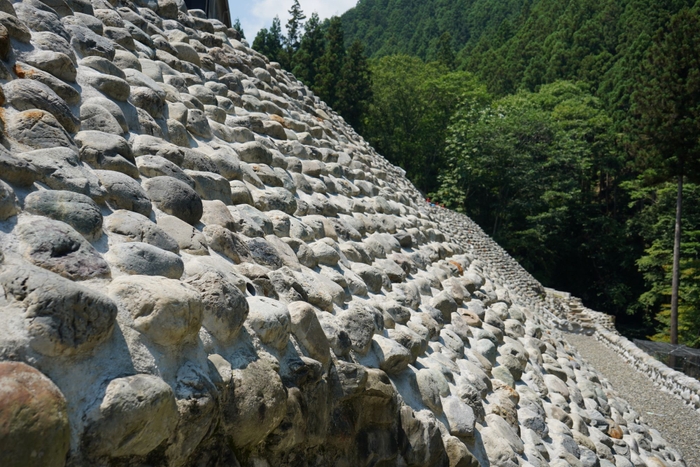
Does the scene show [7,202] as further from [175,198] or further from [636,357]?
[636,357]

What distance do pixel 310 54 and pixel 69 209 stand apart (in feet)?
84.0

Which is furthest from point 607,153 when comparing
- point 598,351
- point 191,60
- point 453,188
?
point 191,60

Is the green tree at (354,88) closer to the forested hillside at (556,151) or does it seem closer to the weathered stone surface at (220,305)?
the forested hillside at (556,151)

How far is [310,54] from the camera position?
25.4m

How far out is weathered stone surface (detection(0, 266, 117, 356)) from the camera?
3.25ft

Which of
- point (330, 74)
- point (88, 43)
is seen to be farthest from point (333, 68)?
point (88, 43)

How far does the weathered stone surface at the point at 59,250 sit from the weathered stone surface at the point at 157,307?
7 centimetres

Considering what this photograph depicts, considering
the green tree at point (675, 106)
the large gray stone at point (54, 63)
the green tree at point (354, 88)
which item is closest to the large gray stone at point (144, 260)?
the large gray stone at point (54, 63)

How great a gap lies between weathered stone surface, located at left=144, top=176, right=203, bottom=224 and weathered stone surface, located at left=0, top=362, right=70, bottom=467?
3.19 feet

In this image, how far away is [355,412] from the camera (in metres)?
1.80

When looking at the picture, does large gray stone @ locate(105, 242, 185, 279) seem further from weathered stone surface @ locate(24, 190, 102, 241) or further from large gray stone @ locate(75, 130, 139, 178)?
large gray stone @ locate(75, 130, 139, 178)

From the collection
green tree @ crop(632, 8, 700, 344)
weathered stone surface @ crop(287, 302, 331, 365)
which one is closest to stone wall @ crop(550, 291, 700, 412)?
green tree @ crop(632, 8, 700, 344)

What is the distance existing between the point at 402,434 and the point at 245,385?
2.65 feet

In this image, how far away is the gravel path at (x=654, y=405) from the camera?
6.16 m
